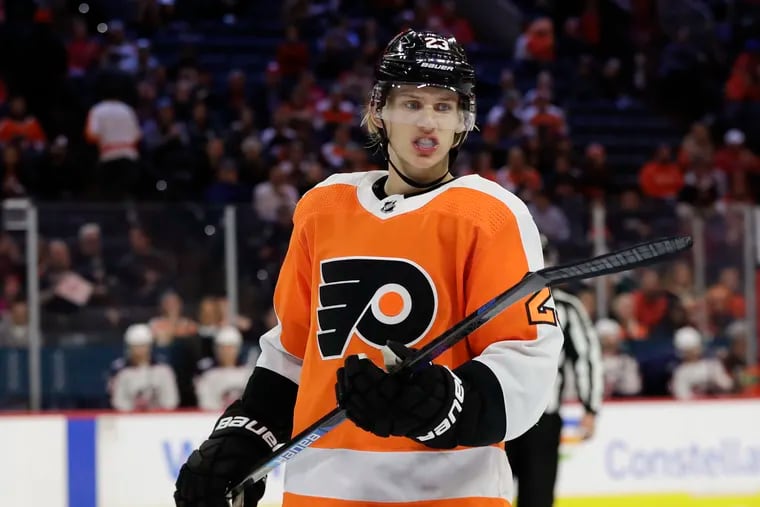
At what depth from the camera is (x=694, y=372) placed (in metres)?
7.67

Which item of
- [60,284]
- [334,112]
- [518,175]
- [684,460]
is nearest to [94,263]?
[60,284]

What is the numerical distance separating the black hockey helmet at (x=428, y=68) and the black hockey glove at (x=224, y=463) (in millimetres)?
570

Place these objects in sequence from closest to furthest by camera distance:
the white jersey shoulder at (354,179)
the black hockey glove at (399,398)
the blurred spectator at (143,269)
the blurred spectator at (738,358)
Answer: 1. the black hockey glove at (399,398)
2. the white jersey shoulder at (354,179)
3. the blurred spectator at (143,269)
4. the blurred spectator at (738,358)

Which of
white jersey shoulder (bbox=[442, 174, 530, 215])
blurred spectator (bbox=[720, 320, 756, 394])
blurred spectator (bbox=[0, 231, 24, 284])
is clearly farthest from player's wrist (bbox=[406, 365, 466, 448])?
blurred spectator (bbox=[720, 320, 756, 394])

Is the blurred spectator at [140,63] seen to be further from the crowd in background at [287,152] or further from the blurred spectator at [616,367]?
the blurred spectator at [616,367]

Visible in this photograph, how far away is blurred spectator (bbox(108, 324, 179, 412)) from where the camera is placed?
6.93 meters

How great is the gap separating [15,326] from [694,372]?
12.2 feet

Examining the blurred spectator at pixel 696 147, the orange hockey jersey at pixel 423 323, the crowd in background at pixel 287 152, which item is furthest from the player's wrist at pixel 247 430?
the blurred spectator at pixel 696 147

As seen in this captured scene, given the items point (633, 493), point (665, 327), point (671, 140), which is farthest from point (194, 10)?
point (633, 493)

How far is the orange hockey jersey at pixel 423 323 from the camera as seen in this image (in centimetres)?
195

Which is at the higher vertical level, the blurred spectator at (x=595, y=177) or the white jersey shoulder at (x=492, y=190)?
the blurred spectator at (x=595, y=177)

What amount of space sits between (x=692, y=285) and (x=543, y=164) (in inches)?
99.3

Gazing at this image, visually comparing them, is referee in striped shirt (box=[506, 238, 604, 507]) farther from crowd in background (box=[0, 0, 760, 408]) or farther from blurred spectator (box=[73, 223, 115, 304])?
blurred spectator (box=[73, 223, 115, 304])

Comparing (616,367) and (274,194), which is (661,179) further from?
(274,194)
